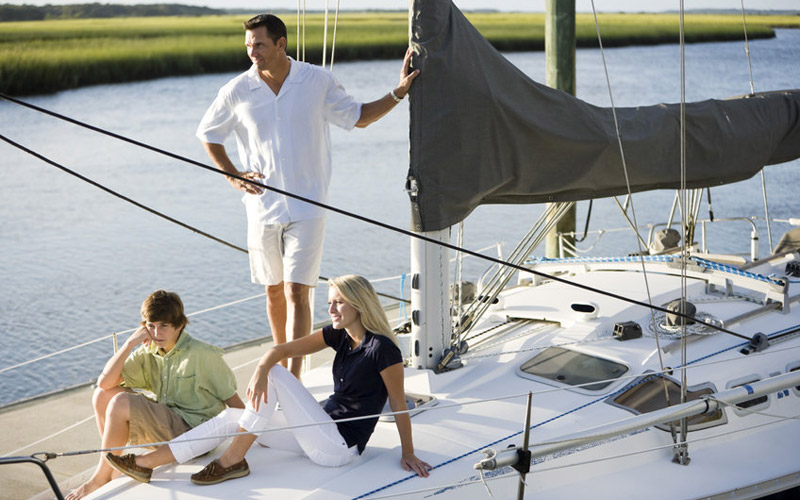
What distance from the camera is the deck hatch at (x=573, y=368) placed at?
176 inches

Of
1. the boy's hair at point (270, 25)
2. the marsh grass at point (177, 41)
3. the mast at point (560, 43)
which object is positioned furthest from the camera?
the marsh grass at point (177, 41)

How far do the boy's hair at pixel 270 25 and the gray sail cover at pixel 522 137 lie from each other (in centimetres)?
67

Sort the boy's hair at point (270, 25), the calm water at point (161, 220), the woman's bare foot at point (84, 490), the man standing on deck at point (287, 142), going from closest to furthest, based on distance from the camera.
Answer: the woman's bare foot at point (84, 490) → the boy's hair at point (270, 25) → the man standing on deck at point (287, 142) → the calm water at point (161, 220)

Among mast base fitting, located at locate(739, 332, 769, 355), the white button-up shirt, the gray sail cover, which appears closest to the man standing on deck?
the white button-up shirt

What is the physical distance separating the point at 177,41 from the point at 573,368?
25.0 m

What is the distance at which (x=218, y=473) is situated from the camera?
3.79 meters

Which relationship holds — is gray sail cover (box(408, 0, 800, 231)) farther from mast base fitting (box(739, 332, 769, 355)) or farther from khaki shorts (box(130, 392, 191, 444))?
khaki shorts (box(130, 392, 191, 444))

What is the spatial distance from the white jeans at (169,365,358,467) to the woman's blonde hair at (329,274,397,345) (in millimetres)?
387

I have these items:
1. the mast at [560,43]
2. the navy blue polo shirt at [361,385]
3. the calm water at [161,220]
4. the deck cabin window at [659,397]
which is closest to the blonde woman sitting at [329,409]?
the navy blue polo shirt at [361,385]

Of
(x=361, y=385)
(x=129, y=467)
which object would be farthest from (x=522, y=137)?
(x=129, y=467)

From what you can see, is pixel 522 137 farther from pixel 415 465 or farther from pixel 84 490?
pixel 84 490

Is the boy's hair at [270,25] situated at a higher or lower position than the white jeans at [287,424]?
higher

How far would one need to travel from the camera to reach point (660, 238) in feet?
22.3

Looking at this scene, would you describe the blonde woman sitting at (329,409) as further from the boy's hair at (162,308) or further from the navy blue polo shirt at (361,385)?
the boy's hair at (162,308)
